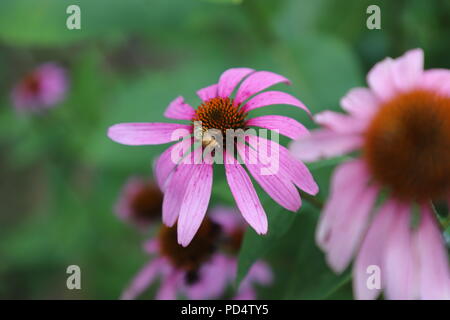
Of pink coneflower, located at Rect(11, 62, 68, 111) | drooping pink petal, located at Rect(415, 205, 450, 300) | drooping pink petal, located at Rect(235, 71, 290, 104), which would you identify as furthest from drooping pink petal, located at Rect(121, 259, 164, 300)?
pink coneflower, located at Rect(11, 62, 68, 111)

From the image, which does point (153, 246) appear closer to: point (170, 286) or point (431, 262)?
point (170, 286)

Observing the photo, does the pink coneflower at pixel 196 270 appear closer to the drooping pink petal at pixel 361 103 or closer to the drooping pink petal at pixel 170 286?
the drooping pink petal at pixel 170 286

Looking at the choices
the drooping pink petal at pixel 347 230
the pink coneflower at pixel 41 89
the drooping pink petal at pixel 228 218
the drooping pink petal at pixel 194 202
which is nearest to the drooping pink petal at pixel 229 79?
the drooping pink petal at pixel 194 202

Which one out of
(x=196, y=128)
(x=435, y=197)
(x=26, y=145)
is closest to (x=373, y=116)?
(x=435, y=197)

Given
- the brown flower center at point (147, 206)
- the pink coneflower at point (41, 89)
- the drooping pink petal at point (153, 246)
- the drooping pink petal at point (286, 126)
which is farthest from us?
the pink coneflower at point (41, 89)

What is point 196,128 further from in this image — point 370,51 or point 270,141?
point 370,51
